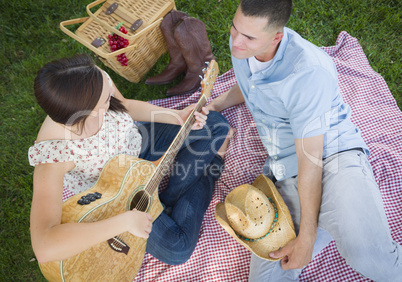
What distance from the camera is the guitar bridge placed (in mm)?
1938

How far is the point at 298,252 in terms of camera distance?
6.73 ft

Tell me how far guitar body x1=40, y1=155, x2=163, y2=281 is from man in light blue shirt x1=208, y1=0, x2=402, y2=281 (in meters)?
0.83

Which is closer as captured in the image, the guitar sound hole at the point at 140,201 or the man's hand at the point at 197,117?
the guitar sound hole at the point at 140,201

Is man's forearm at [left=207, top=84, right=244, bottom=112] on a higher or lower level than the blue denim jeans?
higher

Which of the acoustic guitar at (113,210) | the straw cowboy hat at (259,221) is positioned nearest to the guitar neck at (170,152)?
the acoustic guitar at (113,210)

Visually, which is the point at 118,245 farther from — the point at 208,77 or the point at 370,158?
the point at 370,158

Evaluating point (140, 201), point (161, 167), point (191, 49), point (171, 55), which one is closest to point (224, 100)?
point (191, 49)

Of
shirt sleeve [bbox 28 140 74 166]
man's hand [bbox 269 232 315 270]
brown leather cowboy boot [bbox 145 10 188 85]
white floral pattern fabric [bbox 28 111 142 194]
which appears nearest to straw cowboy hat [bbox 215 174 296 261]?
man's hand [bbox 269 232 315 270]

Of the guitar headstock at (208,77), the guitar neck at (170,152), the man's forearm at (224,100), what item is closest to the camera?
the guitar neck at (170,152)

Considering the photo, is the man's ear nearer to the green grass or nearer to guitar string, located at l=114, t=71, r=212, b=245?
guitar string, located at l=114, t=71, r=212, b=245

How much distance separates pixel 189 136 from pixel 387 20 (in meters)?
2.32

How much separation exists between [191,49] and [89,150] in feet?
4.64

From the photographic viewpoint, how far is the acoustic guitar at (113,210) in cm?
182

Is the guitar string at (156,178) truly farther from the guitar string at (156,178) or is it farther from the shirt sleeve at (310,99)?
the shirt sleeve at (310,99)
